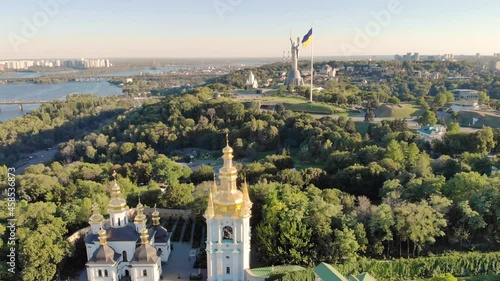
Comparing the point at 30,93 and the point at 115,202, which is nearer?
the point at 115,202

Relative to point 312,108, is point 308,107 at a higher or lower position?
higher

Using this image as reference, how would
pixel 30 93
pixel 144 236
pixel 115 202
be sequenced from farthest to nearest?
pixel 30 93 < pixel 115 202 < pixel 144 236

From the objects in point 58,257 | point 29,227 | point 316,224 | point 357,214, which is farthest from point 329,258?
point 29,227

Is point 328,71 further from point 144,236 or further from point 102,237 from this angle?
point 102,237

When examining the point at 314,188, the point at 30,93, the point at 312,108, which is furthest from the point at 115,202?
the point at 30,93

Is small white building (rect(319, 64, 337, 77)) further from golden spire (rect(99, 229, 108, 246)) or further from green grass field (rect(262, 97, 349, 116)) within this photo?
golden spire (rect(99, 229, 108, 246))

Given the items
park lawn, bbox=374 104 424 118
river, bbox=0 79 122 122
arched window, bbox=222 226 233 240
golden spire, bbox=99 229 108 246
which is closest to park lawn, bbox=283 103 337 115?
park lawn, bbox=374 104 424 118

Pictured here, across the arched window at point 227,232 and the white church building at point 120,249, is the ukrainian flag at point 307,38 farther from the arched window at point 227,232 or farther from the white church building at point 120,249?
the arched window at point 227,232

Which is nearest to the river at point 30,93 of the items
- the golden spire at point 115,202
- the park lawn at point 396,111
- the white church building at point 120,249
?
the park lawn at point 396,111
